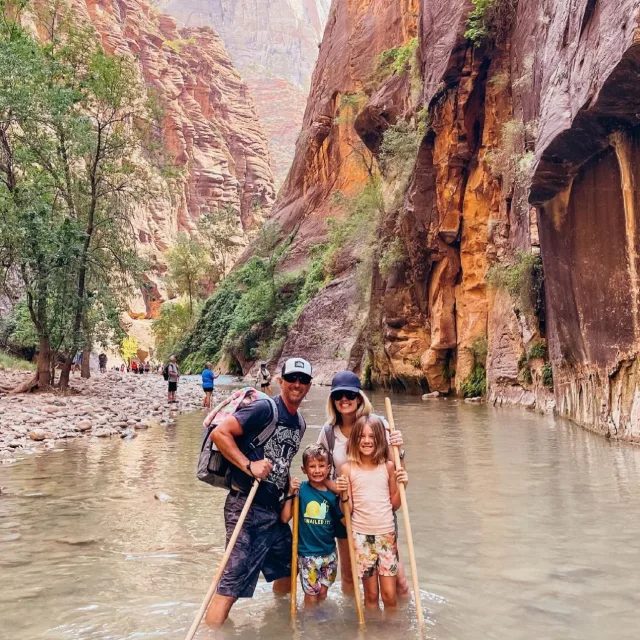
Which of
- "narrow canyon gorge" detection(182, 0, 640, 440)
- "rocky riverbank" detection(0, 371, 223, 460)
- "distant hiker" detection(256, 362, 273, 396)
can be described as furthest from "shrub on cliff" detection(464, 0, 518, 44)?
"rocky riverbank" detection(0, 371, 223, 460)

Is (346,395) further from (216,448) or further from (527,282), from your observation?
(527,282)

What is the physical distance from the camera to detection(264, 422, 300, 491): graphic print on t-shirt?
387 cm

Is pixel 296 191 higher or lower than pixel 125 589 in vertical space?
higher

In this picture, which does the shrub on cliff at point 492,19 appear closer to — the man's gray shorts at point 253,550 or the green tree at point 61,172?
the green tree at point 61,172

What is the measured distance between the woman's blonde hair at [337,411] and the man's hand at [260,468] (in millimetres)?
566

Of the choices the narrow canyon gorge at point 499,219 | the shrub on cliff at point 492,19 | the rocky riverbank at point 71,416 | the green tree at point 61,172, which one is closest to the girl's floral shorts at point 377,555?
the narrow canyon gorge at point 499,219

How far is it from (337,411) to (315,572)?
3.14ft

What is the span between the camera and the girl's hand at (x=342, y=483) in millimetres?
3760

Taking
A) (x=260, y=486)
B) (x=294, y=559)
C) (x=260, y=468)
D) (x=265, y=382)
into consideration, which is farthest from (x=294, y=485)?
(x=265, y=382)

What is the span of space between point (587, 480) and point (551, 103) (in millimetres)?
6712

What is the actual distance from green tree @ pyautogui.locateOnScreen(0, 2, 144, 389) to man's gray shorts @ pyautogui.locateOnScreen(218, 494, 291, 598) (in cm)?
1512

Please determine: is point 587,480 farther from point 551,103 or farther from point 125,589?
point 551,103

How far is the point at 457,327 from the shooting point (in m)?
22.7

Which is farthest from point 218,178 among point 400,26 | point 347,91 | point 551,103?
Result: point 551,103
